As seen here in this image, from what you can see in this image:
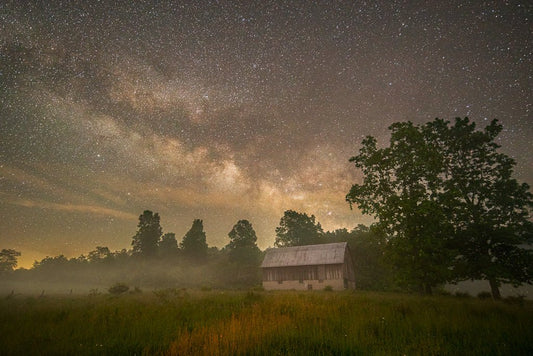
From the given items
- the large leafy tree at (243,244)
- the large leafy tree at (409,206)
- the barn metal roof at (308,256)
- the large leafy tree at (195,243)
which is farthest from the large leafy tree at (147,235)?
the large leafy tree at (409,206)

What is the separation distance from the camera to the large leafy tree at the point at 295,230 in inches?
→ 2514

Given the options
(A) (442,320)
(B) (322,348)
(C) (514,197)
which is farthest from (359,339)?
(C) (514,197)

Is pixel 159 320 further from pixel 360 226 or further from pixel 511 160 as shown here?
pixel 360 226

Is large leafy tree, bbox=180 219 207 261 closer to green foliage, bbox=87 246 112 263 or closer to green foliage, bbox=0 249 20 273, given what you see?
green foliage, bbox=87 246 112 263

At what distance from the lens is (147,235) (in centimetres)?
6950

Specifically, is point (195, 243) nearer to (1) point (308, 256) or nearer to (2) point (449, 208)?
(1) point (308, 256)

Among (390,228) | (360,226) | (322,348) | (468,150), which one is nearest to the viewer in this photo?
(322,348)

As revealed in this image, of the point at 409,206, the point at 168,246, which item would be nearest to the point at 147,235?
the point at 168,246

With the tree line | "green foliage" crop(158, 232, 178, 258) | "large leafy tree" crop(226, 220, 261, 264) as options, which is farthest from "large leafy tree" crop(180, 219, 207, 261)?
the tree line

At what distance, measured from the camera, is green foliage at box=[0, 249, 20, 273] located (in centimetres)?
10094

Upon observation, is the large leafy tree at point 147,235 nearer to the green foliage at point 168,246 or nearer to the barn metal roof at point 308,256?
the green foliage at point 168,246

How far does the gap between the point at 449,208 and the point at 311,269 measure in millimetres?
23278

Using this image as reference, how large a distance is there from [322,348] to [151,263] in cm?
6781

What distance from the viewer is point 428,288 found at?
64.3 feet
